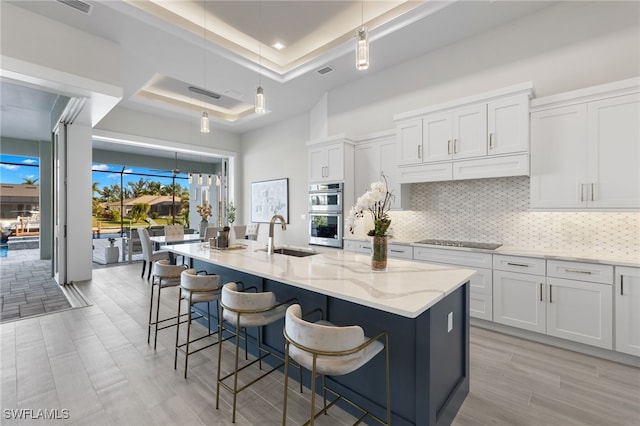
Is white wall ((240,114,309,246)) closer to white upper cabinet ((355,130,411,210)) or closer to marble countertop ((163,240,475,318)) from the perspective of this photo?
white upper cabinet ((355,130,411,210))

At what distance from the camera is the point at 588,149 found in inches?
108

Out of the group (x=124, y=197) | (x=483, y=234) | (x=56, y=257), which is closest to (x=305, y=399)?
(x=483, y=234)

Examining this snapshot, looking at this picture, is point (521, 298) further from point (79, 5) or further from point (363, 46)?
point (79, 5)

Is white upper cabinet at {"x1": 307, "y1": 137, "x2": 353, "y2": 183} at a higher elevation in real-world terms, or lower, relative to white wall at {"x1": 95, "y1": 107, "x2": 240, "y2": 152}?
lower

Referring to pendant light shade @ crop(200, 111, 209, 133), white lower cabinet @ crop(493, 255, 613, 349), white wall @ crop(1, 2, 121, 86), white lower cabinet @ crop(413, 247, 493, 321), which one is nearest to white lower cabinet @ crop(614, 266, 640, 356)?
white lower cabinet @ crop(493, 255, 613, 349)

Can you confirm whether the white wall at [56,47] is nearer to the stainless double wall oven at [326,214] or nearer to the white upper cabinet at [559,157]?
the stainless double wall oven at [326,214]

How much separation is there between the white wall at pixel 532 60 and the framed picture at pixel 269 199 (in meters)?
2.97

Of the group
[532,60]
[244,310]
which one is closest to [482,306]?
[244,310]

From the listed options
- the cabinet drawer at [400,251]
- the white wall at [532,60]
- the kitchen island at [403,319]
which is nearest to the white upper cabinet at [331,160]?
the white wall at [532,60]

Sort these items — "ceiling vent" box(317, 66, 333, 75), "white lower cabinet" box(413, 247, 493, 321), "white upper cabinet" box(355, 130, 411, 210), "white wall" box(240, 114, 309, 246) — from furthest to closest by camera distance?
"white wall" box(240, 114, 309, 246), "ceiling vent" box(317, 66, 333, 75), "white upper cabinet" box(355, 130, 411, 210), "white lower cabinet" box(413, 247, 493, 321)

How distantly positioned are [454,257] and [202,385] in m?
2.85

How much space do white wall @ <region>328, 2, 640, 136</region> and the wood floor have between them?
2.77 meters

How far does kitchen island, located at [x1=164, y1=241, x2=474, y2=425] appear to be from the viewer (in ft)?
5.18

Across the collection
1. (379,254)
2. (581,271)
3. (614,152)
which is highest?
(614,152)
